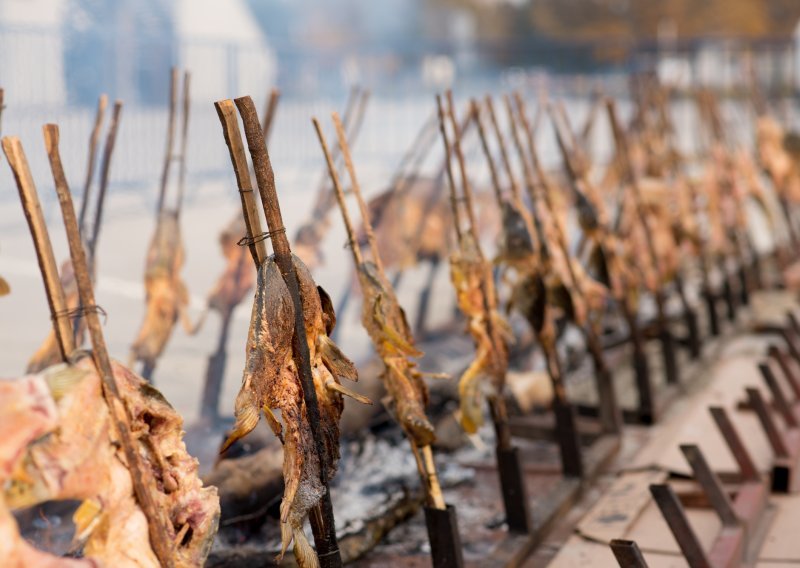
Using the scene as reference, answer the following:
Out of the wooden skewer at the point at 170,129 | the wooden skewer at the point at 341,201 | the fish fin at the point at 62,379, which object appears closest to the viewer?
the fish fin at the point at 62,379

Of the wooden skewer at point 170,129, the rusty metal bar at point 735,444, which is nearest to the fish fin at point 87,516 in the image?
the wooden skewer at point 170,129

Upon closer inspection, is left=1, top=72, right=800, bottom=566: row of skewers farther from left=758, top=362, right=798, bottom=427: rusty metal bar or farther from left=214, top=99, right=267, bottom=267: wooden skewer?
left=758, top=362, right=798, bottom=427: rusty metal bar

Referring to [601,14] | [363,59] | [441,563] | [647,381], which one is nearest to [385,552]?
[441,563]

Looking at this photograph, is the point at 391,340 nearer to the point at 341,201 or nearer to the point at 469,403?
the point at 341,201

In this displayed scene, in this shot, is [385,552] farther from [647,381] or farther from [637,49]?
[637,49]

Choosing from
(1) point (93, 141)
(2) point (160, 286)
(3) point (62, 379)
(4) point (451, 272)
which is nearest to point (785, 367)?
(4) point (451, 272)

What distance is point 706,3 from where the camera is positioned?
1838cm

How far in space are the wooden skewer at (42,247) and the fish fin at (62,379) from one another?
101 millimetres

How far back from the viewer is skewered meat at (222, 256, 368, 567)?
2389mm

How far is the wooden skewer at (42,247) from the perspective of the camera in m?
2.07

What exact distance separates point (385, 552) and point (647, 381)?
2206 mm

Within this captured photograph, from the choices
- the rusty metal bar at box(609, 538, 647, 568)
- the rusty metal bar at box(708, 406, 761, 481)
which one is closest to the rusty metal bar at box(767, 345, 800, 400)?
the rusty metal bar at box(708, 406, 761, 481)

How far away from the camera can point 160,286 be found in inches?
162

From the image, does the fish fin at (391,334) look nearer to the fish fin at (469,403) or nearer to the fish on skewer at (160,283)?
the fish fin at (469,403)
